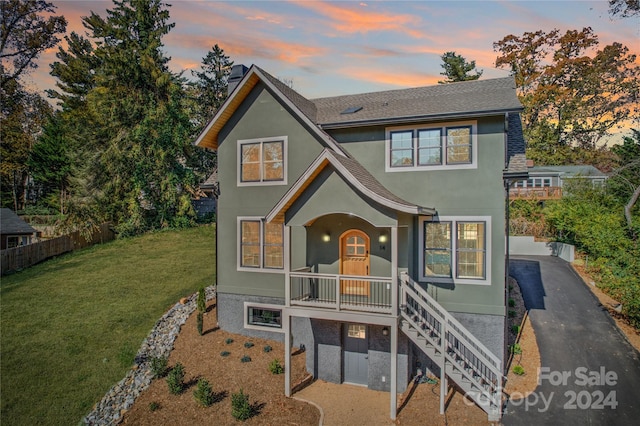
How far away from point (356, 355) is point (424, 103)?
348 inches

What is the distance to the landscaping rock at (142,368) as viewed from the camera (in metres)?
10.6

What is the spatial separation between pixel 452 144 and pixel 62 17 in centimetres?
3347

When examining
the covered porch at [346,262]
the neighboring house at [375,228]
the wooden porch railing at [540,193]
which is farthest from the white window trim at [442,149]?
the wooden porch railing at [540,193]

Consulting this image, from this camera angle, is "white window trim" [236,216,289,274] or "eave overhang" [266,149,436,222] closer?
"eave overhang" [266,149,436,222]

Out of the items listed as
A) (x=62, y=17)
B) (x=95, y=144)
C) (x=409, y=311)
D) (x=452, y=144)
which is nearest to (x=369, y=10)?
(x=452, y=144)

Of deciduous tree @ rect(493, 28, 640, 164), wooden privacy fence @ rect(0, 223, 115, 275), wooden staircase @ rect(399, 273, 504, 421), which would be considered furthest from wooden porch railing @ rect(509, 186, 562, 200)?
wooden privacy fence @ rect(0, 223, 115, 275)

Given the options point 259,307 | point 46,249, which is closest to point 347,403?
point 259,307

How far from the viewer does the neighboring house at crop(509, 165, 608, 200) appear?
32.2 metres

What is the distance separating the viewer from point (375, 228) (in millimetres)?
12062

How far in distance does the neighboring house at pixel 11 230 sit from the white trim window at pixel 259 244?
20.9 metres

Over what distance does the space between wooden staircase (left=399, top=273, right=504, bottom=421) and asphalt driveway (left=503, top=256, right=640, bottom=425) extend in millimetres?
707

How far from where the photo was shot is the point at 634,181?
22.7 meters

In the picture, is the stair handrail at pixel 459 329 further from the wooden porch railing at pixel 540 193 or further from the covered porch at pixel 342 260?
the wooden porch railing at pixel 540 193

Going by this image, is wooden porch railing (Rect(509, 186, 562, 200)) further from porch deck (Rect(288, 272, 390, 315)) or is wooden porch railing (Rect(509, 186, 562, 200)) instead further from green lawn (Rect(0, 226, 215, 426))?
green lawn (Rect(0, 226, 215, 426))
